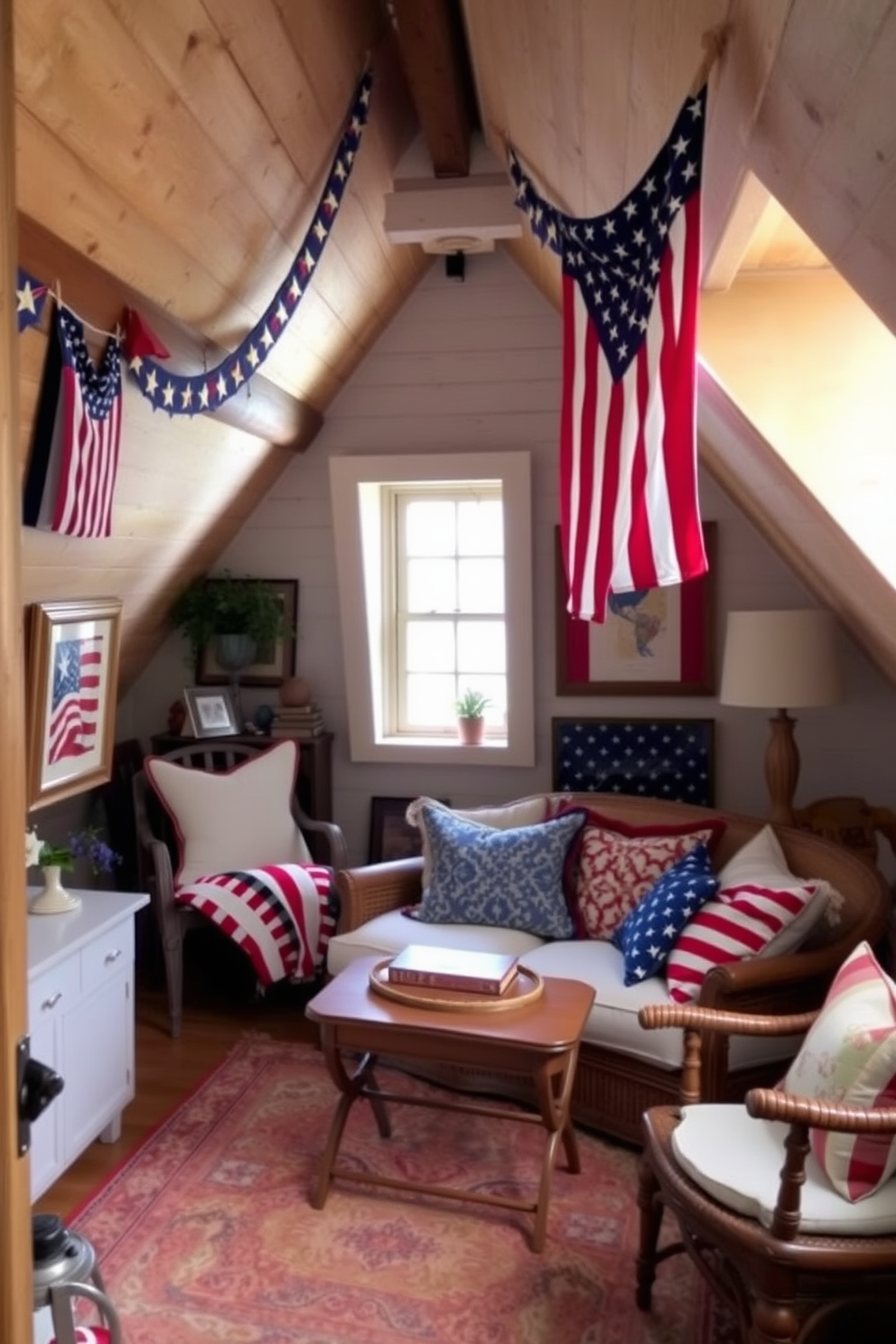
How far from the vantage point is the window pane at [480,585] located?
4.71 metres

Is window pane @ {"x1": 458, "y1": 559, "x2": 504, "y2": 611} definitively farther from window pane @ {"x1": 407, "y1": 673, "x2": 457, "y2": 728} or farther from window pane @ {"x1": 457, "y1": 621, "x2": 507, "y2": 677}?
window pane @ {"x1": 407, "y1": 673, "x2": 457, "y2": 728}

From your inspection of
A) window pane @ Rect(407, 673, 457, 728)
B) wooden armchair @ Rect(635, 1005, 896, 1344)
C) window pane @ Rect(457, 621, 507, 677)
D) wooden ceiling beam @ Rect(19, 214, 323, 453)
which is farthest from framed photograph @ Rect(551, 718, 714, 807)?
wooden armchair @ Rect(635, 1005, 896, 1344)

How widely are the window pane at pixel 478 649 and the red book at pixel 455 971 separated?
188 centimetres

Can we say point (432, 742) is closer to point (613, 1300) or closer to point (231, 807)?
point (231, 807)

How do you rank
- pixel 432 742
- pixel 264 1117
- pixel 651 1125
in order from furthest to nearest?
pixel 432 742, pixel 264 1117, pixel 651 1125

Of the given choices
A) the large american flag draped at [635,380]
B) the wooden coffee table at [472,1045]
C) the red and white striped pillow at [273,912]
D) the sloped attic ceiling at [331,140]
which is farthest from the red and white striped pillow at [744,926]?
the red and white striped pillow at [273,912]

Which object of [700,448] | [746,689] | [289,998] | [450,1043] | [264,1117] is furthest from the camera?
[289,998]

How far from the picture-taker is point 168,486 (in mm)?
3695

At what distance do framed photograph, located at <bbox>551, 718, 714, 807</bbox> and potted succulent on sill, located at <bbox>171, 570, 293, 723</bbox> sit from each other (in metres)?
1.24

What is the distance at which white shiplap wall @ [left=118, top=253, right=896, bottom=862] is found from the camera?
4203mm

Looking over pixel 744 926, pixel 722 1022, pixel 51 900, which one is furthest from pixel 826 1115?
pixel 51 900

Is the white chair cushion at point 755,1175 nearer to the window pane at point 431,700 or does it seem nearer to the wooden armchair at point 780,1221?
the wooden armchair at point 780,1221

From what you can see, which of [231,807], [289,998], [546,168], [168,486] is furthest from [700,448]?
[289,998]

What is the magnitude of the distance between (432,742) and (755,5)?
3.56m
